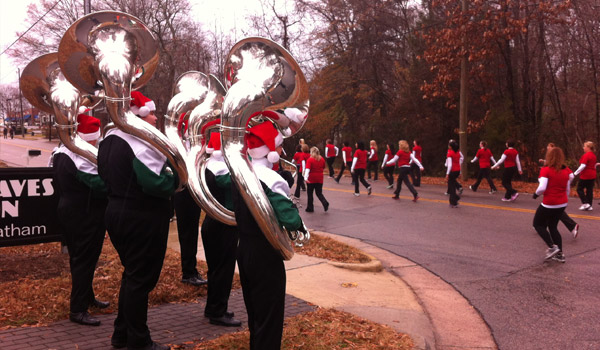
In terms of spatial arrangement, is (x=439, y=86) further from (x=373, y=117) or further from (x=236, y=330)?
(x=236, y=330)

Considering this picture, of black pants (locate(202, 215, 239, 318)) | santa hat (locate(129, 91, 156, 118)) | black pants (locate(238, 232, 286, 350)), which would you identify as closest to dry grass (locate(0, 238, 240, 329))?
black pants (locate(202, 215, 239, 318))

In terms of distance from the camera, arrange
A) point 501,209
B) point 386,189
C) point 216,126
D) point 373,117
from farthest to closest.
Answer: point 373,117, point 386,189, point 501,209, point 216,126

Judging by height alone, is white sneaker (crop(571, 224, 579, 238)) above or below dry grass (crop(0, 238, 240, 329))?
above

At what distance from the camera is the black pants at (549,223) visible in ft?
27.5

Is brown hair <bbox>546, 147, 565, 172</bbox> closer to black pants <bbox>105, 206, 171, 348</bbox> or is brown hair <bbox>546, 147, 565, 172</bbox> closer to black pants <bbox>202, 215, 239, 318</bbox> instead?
black pants <bbox>202, 215, 239, 318</bbox>

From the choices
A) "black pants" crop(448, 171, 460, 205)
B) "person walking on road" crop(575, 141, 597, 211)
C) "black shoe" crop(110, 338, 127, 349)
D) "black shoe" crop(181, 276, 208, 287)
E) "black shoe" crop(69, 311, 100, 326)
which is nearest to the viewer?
"black shoe" crop(110, 338, 127, 349)

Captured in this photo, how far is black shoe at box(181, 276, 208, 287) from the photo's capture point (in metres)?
6.37

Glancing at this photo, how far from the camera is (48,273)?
6.82 metres

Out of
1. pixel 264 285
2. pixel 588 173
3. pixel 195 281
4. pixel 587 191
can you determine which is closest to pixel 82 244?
pixel 195 281

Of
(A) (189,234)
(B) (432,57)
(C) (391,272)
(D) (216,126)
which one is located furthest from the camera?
(B) (432,57)

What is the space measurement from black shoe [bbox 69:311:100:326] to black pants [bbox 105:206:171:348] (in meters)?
0.89

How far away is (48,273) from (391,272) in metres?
4.70

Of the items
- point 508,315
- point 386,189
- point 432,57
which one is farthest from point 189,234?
point 432,57

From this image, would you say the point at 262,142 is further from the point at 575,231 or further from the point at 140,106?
the point at 575,231
